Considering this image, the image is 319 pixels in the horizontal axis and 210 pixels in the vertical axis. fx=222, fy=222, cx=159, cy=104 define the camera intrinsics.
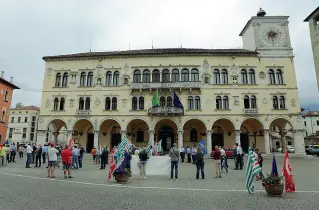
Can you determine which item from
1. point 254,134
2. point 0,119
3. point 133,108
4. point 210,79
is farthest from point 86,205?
point 0,119

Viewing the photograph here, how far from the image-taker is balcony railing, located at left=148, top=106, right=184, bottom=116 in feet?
101

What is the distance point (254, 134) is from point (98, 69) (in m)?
25.5

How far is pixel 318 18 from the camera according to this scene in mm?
30938

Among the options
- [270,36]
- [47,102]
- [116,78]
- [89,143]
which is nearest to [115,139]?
[89,143]

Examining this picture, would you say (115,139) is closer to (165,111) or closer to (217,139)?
(165,111)

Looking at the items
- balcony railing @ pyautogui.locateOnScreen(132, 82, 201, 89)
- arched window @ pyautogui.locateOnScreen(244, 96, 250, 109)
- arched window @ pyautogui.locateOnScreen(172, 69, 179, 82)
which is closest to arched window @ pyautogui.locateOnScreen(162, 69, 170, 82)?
arched window @ pyautogui.locateOnScreen(172, 69, 179, 82)

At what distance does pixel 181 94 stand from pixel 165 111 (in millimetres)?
3606

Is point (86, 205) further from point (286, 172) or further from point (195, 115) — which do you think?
point (195, 115)

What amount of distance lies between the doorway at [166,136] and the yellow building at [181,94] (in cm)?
15

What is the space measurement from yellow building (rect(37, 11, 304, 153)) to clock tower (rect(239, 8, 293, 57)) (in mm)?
141

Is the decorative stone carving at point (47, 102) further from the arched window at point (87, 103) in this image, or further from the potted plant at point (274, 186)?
the potted plant at point (274, 186)

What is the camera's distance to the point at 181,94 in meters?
32.1

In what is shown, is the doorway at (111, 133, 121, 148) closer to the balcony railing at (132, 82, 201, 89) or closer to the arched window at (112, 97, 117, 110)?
the arched window at (112, 97, 117, 110)

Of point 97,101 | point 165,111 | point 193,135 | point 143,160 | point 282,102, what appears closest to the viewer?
point 143,160
